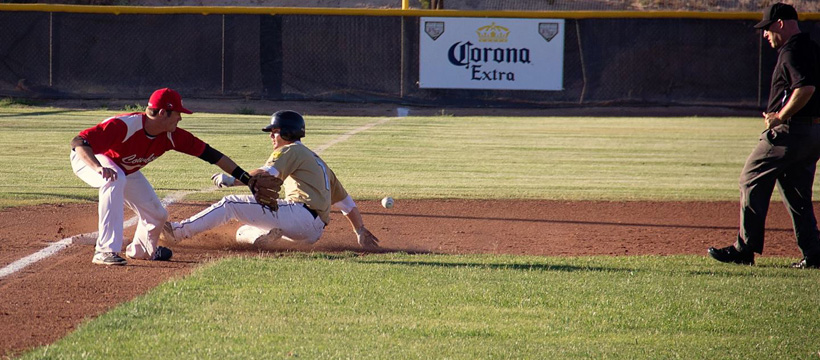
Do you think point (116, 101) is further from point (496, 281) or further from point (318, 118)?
point (496, 281)

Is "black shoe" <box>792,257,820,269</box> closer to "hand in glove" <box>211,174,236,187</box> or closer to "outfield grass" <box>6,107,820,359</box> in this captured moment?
"outfield grass" <box>6,107,820,359</box>

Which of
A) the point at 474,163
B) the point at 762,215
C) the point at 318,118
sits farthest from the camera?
the point at 318,118

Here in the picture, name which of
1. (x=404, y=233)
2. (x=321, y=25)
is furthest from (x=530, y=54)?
(x=404, y=233)

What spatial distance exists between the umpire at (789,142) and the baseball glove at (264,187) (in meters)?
3.44

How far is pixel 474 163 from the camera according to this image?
46.2 feet

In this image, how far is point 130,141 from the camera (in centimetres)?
622

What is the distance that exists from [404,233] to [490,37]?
1491cm

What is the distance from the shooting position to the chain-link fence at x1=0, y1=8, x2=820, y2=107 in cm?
2177

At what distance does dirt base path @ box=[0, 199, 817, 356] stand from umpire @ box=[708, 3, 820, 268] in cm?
109

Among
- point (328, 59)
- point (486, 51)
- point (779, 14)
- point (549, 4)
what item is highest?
point (549, 4)

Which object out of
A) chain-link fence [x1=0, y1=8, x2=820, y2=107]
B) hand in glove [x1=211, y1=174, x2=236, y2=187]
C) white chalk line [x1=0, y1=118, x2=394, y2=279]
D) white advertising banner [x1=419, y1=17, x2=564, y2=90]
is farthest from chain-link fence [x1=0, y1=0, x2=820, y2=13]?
hand in glove [x1=211, y1=174, x2=236, y2=187]

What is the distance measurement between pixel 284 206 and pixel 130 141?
4.22 ft

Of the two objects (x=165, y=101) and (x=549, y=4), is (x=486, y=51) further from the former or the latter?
(x=165, y=101)

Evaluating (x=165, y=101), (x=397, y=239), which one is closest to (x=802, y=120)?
(x=397, y=239)
